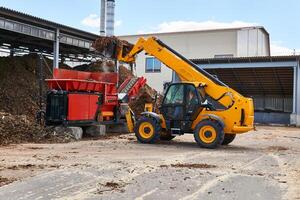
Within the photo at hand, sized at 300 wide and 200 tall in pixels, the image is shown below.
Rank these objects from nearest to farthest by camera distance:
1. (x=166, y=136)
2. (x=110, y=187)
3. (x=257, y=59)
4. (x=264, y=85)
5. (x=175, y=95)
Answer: (x=110, y=187) < (x=175, y=95) < (x=166, y=136) < (x=257, y=59) < (x=264, y=85)

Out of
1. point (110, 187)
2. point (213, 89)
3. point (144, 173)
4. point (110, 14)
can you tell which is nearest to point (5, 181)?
point (110, 187)

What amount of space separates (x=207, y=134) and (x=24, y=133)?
20.7ft

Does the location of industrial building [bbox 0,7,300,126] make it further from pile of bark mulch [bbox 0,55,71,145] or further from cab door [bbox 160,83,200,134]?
cab door [bbox 160,83,200,134]

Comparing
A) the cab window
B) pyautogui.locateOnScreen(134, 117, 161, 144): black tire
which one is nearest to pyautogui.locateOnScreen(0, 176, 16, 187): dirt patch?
pyautogui.locateOnScreen(134, 117, 161, 144): black tire

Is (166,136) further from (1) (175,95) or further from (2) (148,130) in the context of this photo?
(1) (175,95)

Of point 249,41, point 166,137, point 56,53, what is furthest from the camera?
point 249,41

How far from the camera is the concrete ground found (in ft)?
25.5

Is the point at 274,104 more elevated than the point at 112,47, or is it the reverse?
the point at 112,47

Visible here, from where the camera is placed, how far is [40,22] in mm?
22734

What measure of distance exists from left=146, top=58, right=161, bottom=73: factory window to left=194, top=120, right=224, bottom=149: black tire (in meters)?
31.6

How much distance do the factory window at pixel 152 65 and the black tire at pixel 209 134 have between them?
31.6 meters

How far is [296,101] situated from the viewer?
104ft

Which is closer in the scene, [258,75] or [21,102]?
[21,102]

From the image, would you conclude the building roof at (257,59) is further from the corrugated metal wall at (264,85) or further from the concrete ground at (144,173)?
the concrete ground at (144,173)
